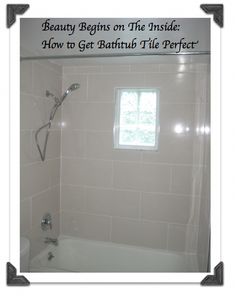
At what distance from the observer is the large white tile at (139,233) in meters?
1.74

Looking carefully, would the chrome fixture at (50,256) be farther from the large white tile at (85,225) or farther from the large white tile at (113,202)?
the large white tile at (113,202)

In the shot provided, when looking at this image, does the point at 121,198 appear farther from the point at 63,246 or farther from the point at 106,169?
the point at 63,246

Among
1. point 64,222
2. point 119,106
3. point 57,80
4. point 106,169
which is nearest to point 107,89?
point 119,106

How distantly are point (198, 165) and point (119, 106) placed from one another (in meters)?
0.70

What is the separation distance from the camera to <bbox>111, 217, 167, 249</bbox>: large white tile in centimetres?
174

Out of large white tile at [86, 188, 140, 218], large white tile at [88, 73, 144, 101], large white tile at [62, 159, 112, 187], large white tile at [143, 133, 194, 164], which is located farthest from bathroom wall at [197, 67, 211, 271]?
large white tile at [62, 159, 112, 187]

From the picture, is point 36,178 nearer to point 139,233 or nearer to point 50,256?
point 50,256

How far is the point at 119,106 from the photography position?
174cm
